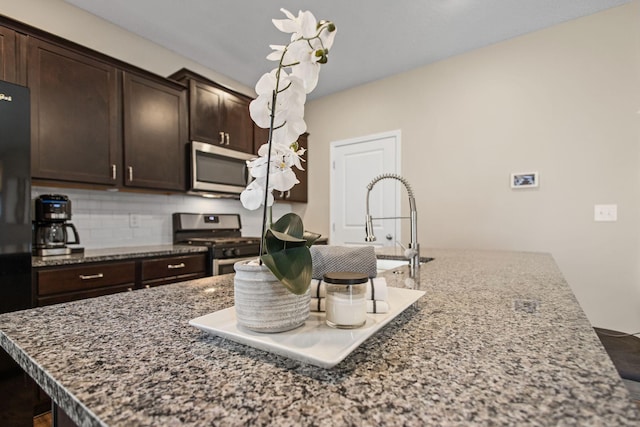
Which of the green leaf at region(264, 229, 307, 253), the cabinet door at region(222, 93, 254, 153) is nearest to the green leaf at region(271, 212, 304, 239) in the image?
the green leaf at region(264, 229, 307, 253)

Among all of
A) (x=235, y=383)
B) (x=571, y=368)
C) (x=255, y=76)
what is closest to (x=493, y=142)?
(x=255, y=76)

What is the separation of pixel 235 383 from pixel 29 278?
1.69 meters

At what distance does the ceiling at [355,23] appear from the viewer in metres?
2.21

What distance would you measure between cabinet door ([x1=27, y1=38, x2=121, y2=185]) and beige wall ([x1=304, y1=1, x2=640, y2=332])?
230 cm

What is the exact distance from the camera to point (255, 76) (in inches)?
132

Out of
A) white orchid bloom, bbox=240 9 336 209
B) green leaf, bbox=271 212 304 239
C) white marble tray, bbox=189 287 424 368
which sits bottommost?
white marble tray, bbox=189 287 424 368

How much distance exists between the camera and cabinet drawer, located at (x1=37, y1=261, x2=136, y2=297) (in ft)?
5.41

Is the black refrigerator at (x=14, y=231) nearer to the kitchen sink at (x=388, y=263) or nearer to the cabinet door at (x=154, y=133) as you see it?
the cabinet door at (x=154, y=133)

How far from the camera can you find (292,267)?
49cm

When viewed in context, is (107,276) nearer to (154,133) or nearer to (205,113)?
(154,133)

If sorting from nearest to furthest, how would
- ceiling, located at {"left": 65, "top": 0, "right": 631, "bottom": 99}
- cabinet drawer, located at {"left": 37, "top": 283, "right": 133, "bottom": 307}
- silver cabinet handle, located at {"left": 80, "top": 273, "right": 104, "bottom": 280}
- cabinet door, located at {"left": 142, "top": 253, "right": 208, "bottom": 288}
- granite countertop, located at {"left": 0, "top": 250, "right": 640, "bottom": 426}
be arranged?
1. granite countertop, located at {"left": 0, "top": 250, "right": 640, "bottom": 426}
2. cabinet drawer, located at {"left": 37, "top": 283, "right": 133, "bottom": 307}
3. silver cabinet handle, located at {"left": 80, "top": 273, "right": 104, "bottom": 280}
4. cabinet door, located at {"left": 142, "top": 253, "right": 208, "bottom": 288}
5. ceiling, located at {"left": 65, "top": 0, "right": 631, "bottom": 99}

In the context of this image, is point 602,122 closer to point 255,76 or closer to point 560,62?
point 560,62

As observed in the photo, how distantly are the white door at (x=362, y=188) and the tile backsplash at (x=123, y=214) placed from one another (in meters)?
1.49

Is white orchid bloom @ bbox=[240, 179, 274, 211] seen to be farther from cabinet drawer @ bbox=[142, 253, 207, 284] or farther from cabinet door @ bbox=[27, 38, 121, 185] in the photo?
cabinet door @ bbox=[27, 38, 121, 185]
